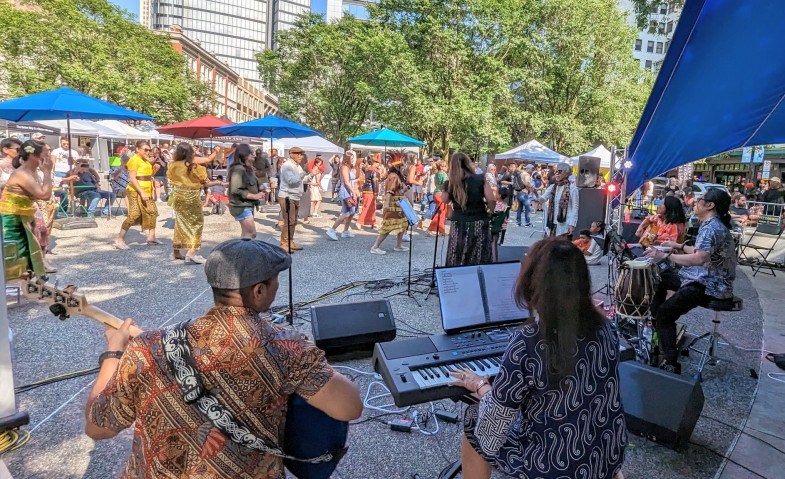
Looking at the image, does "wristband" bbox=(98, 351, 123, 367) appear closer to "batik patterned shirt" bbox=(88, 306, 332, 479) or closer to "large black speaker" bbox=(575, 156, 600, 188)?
"batik patterned shirt" bbox=(88, 306, 332, 479)

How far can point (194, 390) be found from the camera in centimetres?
132

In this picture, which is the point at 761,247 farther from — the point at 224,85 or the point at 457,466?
the point at 224,85

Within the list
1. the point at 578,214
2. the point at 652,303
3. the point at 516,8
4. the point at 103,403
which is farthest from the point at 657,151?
the point at 516,8

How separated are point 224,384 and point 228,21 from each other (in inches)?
4675

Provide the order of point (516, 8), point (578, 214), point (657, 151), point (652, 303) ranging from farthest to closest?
point (516, 8) < point (578, 214) < point (657, 151) < point (652, 303)

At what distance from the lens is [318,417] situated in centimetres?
150

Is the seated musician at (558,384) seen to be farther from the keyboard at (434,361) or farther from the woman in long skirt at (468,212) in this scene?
the woman in long skirt at (468,212)

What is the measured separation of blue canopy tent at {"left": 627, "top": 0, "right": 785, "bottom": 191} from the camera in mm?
3488

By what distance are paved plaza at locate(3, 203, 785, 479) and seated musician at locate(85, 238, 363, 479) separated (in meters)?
1.53

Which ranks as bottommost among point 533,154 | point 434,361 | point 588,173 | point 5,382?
point 5,382

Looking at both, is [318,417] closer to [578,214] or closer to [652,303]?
[652,303]

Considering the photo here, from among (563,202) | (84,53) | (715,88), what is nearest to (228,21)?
(84,53)

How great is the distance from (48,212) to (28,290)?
5790mm

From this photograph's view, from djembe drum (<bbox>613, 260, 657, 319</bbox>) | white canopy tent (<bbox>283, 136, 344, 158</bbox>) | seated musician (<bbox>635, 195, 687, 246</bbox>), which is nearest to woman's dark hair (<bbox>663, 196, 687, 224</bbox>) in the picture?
seated musician (<bbox>635, 195, 687, 246</bbox>)
